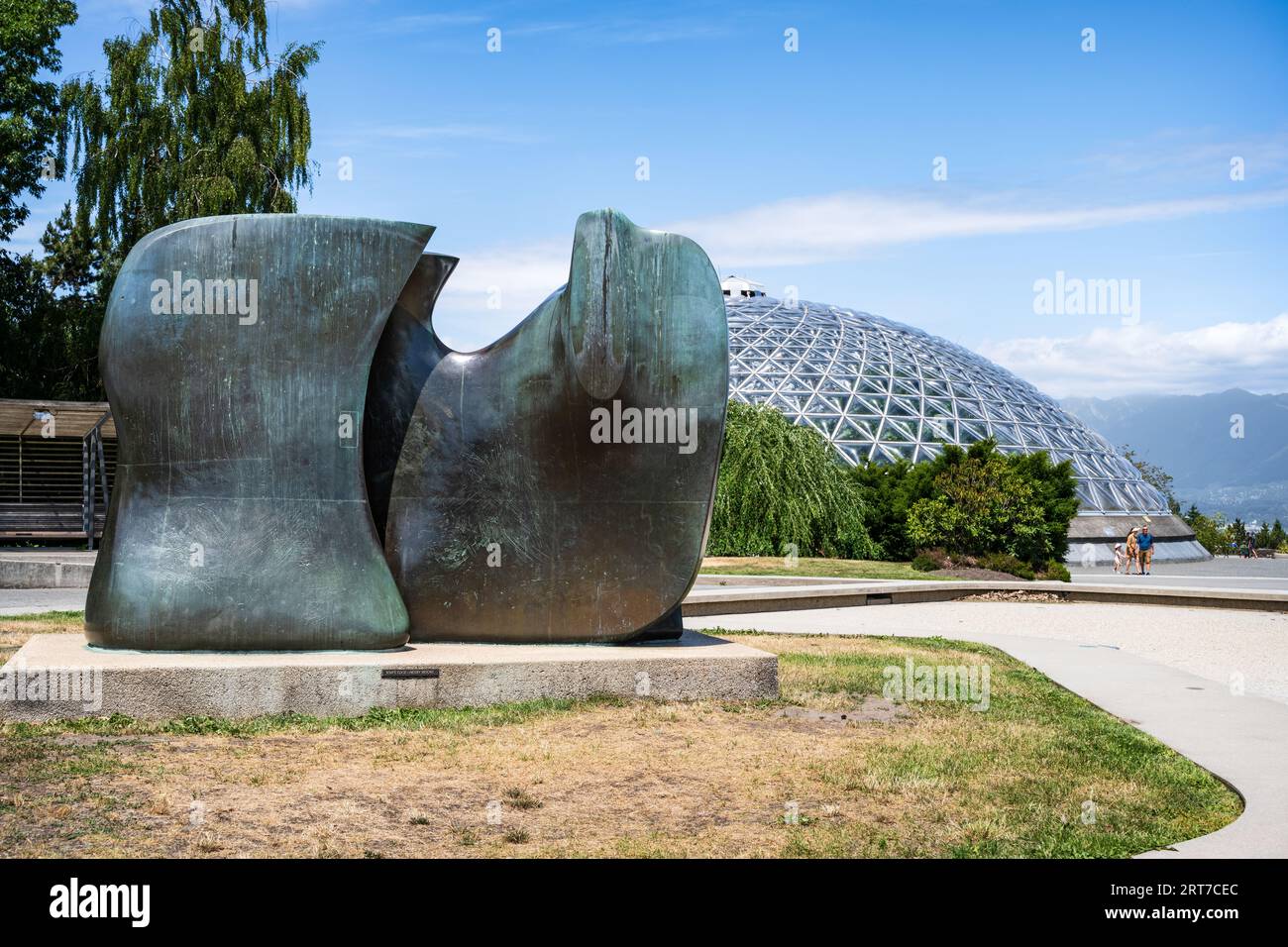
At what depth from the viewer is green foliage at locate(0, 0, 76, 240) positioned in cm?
2419

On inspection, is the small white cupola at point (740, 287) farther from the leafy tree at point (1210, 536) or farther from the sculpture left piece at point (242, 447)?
the sculpture left piece at point (242, 447)

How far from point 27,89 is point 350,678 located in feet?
72.3

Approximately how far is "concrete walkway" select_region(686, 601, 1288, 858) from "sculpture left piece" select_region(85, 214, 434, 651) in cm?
527

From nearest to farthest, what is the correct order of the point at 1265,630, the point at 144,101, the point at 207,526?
1. the point at 207,526
2. the point at 1265,630
3. the point at 144,101

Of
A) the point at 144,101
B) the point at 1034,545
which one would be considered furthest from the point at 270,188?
the point at 1034,545

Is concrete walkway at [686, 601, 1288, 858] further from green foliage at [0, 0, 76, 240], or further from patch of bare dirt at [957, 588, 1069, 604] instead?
green foliage at [0, 0, 76, 240]

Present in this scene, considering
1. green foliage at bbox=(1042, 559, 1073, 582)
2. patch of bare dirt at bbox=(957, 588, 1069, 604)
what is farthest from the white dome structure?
patch of bare dirt at bbox=(957, 588, 1069, 604)

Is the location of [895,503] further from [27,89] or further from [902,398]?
[27,89]

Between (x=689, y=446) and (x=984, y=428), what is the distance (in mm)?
31697

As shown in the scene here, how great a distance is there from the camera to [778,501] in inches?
1049

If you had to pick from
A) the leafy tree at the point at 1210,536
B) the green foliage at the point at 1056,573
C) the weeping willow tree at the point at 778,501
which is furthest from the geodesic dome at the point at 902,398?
the green foliage at the point at 1056,573
